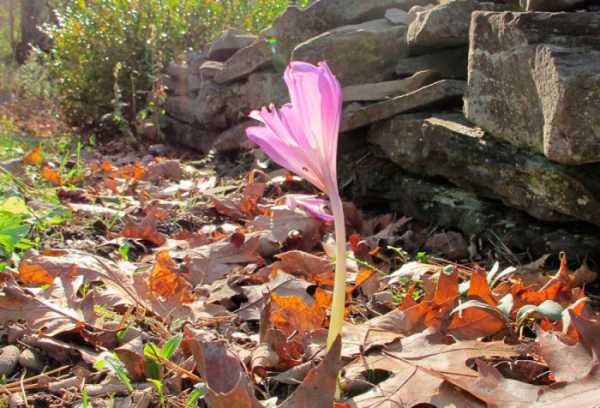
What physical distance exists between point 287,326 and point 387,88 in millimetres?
1855

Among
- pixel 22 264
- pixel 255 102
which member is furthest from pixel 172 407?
pixel 255 102

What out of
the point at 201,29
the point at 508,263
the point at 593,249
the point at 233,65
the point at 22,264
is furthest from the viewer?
the point at 201,29

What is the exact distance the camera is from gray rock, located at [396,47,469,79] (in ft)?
9.87

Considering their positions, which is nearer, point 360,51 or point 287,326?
point 287,326

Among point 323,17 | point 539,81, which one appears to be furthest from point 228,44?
point 539,81

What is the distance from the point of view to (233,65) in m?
4.94

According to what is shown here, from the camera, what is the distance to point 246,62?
478 centimetres

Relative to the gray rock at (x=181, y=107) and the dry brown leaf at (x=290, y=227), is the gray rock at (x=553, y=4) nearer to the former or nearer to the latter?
the dry brown leaf at (x=290, y=227)

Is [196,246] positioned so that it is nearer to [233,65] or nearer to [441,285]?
[441,285]

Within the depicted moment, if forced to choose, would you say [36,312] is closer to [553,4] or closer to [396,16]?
[553,4]

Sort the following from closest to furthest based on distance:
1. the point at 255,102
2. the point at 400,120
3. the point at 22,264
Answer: the point at 22,264 → the point at 400,120 → the point at 255,102

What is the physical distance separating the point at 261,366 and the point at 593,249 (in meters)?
1.28

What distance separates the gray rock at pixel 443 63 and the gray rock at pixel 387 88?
0.07 metres

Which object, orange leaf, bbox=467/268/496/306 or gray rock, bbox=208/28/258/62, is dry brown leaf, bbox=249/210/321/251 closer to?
orange leaf, bbox=467/268/496/306
